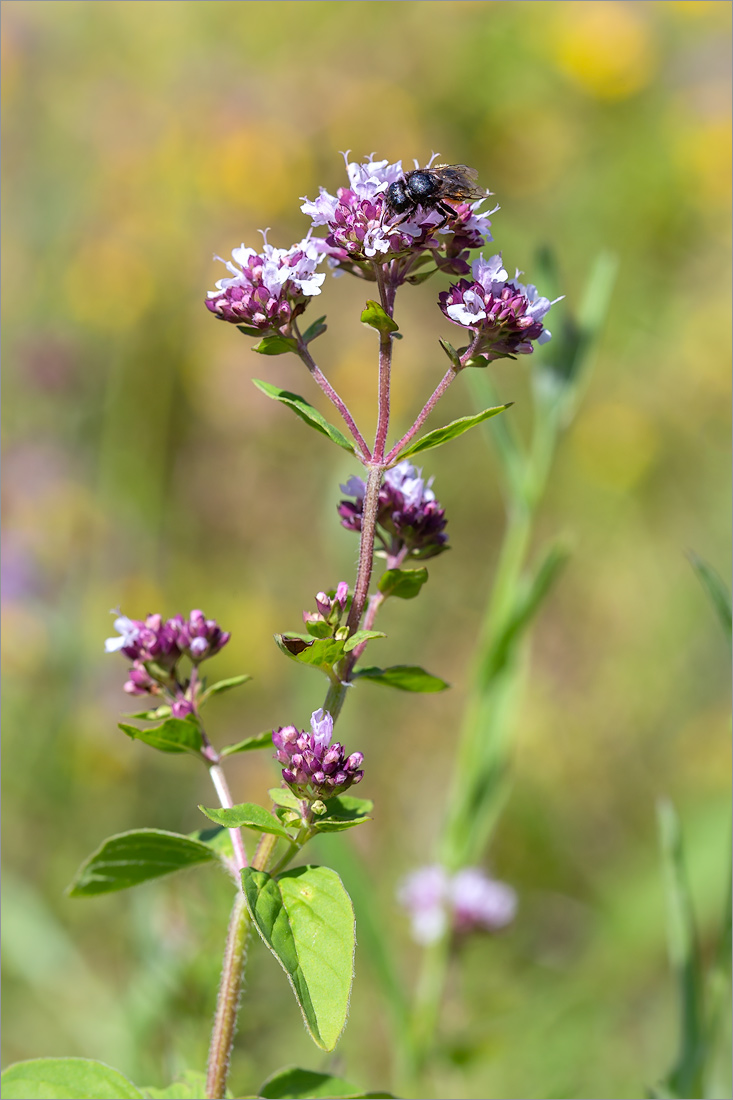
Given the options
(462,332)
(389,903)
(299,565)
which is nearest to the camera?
→ (389,903)

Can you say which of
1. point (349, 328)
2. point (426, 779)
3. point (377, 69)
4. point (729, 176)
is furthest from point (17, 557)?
point (729, 176)

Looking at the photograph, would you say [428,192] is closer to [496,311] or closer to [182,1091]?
[496,311]

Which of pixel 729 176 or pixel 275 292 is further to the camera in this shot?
pixel 729 176

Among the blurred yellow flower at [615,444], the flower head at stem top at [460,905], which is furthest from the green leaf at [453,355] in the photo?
the blurred yellow flower at [615,444]

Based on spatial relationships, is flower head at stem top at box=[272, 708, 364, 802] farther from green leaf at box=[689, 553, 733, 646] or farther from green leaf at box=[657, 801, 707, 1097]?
green leaf at box=[657, 801, 707, 1097]

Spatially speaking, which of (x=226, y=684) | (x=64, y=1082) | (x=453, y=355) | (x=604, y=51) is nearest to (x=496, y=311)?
(x=453, y=355)

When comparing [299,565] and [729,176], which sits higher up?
[729,176]

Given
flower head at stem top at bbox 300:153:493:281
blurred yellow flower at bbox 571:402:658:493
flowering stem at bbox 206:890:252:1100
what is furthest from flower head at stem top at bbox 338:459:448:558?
blurred yellow flower at bbox 571:402:658:493

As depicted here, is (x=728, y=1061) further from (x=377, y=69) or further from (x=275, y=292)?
(x=377, y=69)
